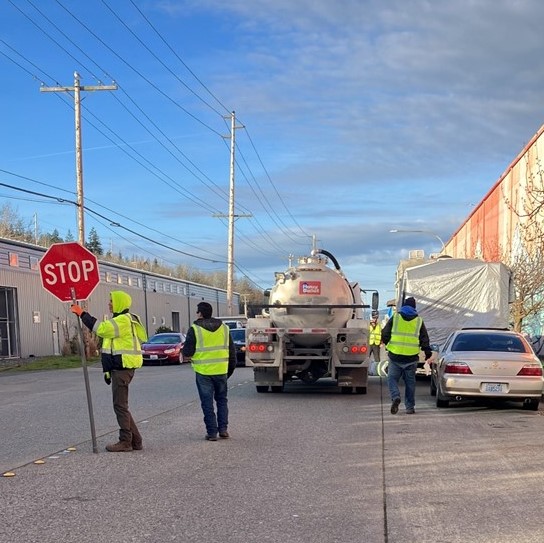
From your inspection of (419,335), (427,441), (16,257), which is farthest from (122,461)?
(16,257)

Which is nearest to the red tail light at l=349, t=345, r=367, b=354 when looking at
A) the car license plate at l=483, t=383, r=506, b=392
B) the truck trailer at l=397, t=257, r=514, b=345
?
the car license plate at l=483, t=383, r=506, b=392

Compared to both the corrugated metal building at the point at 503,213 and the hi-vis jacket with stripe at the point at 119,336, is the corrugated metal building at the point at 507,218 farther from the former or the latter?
the hi-vis jacket with stripe at the point at 119,336

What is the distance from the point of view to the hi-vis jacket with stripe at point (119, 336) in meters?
8.79

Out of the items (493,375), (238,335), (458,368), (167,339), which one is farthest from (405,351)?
(167,339)

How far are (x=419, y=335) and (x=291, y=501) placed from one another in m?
6.80

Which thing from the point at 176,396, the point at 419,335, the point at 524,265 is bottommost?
the point at 176,396

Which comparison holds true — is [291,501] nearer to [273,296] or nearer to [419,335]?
[419,335]

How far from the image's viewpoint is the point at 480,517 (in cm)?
605

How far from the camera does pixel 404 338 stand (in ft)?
41.9

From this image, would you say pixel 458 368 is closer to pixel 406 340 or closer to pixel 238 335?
pixel 406 340

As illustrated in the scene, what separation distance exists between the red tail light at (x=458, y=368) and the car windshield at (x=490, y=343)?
0.72m

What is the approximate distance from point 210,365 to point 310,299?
7050 millimetres

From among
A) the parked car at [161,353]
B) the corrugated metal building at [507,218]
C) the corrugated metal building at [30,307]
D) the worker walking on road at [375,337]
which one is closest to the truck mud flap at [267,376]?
the corrugated metal building at [507,218]

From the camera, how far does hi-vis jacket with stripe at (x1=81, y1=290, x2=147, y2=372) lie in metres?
8.79
